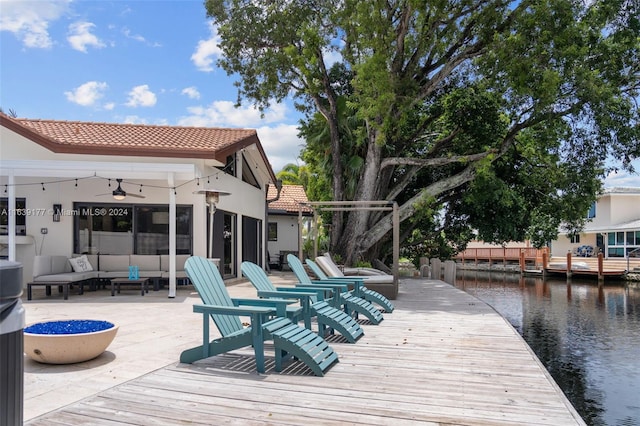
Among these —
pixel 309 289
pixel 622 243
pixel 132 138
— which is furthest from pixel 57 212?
pixel 622 243

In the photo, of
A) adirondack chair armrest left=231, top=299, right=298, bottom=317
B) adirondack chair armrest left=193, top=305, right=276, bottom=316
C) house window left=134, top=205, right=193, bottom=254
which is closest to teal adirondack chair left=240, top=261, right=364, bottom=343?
adirondack chair armrest left=231, top=299, right=298, bottom=317

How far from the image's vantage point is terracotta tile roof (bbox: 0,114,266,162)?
1082 cm

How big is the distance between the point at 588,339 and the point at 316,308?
858cm

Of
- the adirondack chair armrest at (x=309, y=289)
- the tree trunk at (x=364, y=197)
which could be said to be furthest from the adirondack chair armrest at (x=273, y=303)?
the tree trunk at (x=364, y=197)

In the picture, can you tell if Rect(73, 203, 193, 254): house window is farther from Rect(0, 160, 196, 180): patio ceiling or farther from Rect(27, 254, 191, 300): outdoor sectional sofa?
Rect(0, 160, 196, 180): patio ceiling

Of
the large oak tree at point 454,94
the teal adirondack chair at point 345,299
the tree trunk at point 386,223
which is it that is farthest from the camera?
the tree trunk at point 386,223

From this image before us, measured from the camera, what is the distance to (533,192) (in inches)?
733

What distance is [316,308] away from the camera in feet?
19.5

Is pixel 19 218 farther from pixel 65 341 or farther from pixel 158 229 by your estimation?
pixel 65 341

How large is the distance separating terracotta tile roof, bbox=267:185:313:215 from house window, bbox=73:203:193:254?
26.9ft

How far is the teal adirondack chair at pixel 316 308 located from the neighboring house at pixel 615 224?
28894mm

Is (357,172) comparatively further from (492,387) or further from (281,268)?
(492,387)

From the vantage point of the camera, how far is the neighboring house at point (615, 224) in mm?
31766

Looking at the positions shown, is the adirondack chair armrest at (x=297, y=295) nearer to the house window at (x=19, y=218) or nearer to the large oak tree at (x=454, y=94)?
the large oak tree at (x=454, y=94)
